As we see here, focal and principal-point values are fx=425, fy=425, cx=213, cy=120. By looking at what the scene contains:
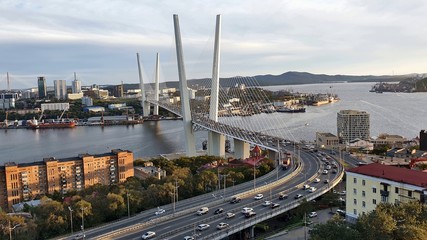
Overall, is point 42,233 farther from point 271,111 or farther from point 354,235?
point 271,111

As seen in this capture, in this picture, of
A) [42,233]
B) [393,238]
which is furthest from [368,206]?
[42,233]

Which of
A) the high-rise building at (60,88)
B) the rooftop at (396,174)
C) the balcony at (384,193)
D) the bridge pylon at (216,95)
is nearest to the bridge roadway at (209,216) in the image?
the rooftop at (396,174)

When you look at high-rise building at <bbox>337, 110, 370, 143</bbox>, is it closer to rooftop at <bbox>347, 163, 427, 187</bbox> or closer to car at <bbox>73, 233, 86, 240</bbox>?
rooftop at <bbox>347, 163, 427, 187</bbox>

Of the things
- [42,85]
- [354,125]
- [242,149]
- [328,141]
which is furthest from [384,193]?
[42,85]

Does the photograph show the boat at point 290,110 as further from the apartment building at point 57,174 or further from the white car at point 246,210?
the white car at point 246,210

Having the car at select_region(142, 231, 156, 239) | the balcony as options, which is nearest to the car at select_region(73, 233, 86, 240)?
the car at select_region(142, 231, 156, 239)

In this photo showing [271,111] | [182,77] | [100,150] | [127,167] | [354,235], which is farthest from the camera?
[271,111]
